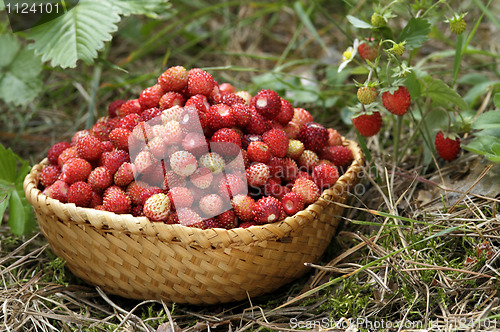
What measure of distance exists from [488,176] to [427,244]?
0.37 m

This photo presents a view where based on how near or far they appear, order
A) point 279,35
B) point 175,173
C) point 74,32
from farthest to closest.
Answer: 1. point 279,35
2. point 74,32
3. point 175,173

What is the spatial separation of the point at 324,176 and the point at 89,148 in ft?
2.41

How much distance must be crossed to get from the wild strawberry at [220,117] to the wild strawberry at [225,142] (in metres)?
0.03

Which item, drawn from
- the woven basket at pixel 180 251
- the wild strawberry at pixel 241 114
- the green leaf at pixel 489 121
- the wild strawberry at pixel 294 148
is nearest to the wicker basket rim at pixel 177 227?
the woven basket at pixel 180 251

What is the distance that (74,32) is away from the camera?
5.75 ft

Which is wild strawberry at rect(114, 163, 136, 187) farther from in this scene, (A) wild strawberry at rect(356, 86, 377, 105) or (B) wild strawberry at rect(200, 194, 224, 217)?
(A) wild strawberry at rect(356, 86, 377, 105)

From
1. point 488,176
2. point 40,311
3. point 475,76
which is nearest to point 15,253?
point 40,311

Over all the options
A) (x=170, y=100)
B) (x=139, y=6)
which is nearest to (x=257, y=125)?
(x=170, y=100)

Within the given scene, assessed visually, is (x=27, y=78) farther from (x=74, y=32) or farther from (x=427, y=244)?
(x=427, y=244)

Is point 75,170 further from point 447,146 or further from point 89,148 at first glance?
point 447,146

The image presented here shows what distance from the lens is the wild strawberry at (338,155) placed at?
1627 mm

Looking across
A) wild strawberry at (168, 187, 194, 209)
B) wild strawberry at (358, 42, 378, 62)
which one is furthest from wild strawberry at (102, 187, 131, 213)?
wild strawberry at (358, 42, 378, 62)

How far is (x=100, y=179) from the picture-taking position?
1401 mm

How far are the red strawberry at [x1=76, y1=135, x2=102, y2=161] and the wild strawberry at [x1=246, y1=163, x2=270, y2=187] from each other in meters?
0.48
